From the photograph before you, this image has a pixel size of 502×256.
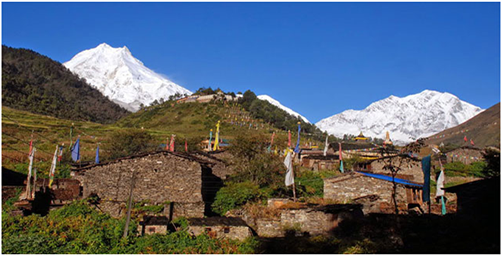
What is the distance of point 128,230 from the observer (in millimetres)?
18297

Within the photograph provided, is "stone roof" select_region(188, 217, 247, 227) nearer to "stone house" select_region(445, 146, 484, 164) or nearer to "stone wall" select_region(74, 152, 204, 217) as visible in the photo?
"stone wall" select_region(74, 152, 204, 217)

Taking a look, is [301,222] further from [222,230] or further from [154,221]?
[154,221]

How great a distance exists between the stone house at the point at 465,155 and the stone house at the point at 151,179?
45883 millimetres

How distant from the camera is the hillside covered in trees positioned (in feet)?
397

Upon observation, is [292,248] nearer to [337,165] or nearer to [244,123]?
[337,165]

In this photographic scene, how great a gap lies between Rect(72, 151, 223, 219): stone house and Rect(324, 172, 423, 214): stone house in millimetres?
8481

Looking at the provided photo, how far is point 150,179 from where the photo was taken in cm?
2362

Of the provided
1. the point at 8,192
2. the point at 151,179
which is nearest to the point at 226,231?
the point at 151,179

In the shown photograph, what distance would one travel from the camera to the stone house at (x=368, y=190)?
25.7m

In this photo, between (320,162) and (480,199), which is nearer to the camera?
(480,199)

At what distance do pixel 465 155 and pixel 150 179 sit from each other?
1957 inches

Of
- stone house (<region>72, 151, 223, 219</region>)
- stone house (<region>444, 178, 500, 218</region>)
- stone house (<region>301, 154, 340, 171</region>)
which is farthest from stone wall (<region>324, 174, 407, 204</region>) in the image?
stone house (<region>301, 154, 340, 171</region>)

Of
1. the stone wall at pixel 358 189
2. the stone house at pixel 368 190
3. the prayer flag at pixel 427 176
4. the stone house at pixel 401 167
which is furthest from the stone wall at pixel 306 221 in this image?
the stone house at pixel 401 167

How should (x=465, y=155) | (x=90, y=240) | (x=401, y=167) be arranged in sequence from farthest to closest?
(x=465, y=155) < (x=401, y=167) < (x=90, y=240)
